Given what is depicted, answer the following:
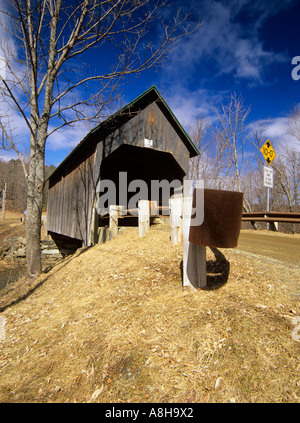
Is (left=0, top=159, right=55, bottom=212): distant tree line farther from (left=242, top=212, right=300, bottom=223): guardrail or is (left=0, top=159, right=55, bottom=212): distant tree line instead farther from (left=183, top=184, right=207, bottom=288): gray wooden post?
(left=183, top=184, right=207, bottom=288): gray wooden post

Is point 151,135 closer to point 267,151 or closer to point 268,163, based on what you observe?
point 267,151

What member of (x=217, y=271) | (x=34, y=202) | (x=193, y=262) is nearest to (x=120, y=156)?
(x=34, y=202)

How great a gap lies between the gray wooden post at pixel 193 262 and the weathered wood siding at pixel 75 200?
580 cm

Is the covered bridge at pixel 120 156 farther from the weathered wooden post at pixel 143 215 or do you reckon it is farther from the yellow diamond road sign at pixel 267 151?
the yellow diamond road sign at pixel 267 151

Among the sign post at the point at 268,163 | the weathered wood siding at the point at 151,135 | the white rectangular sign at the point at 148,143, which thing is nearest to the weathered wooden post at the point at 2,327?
the weathered wood siding at the point at 151,135

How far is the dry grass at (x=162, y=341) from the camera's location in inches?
78.5

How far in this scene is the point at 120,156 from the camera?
11.4 m

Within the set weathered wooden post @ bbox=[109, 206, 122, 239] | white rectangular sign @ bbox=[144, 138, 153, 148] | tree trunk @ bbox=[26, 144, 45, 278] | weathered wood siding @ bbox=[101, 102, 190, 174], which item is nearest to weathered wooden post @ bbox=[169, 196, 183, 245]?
weathered wooden post @ bbox=[109, 206, 122, 239]

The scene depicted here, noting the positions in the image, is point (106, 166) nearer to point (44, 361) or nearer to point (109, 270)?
point (109, 270)

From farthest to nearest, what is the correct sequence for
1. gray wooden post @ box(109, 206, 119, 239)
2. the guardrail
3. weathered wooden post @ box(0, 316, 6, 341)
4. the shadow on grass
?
1. the guardrail
2. gray wooden post @ box(109, 206, 119, 239)
3. weathered wooden post @ box(0, 316, 6, 341)
4. the shadow on grass

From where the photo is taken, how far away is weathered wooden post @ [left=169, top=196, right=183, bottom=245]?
5.10 m

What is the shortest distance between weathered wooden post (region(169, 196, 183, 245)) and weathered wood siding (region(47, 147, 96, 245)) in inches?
165

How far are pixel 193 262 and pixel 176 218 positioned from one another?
195 centimetres
